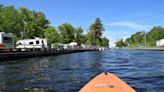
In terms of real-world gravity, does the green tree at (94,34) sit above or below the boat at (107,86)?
above

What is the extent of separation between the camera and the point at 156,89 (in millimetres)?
16953

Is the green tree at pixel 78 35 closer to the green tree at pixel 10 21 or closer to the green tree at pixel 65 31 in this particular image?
the green tree at pixel 65 31

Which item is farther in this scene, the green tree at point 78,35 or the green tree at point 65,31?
the green tree at point 78,35

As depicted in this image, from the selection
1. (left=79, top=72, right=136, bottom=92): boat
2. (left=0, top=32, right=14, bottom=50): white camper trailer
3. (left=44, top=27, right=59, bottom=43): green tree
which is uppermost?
(left=44, top=27, right=59, bottom=43): green tree

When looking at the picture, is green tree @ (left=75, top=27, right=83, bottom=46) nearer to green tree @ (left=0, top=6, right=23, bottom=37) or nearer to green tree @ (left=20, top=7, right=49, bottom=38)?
green tree @ (left=20, top=7, right=49, bottom=38)

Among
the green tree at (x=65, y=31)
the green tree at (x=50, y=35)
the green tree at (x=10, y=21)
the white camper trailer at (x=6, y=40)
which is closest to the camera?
the white camper trailer at (x=6, y=40)

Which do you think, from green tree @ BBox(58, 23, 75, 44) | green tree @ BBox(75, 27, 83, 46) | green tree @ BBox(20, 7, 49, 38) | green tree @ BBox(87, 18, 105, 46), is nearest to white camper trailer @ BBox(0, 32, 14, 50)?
green tree @ BBox(20, 7, 49, 38)

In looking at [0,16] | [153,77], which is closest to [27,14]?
[0,16]

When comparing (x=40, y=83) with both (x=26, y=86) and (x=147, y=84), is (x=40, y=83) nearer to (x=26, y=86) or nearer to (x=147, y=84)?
(x=26, y=86)

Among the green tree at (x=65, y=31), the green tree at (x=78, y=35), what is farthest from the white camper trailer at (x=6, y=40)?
the green tree at (x=78, y=35)

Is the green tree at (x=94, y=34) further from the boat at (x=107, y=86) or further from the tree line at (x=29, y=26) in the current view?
the boat at (x=107, y=86)

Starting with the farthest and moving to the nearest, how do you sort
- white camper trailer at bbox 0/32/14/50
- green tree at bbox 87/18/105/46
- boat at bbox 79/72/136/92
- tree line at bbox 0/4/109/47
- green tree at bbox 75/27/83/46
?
green tree at bbox 87/18/105/46 < green tree at bbox 75/27/83/46 < tree line at bbox 0/4/109/47 < white camper trailer at bbox 0/32/14/50 < boat at bbox 79/72/136/92

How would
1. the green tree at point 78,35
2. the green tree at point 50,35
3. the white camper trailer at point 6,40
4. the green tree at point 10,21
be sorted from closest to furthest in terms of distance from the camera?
the white camper trailer at point 6,40, the green tree at point 10,21, the green tree at point 50,35, the green tree at point 78,35

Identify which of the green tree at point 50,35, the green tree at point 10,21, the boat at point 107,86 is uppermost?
the green tree at point 10,21
